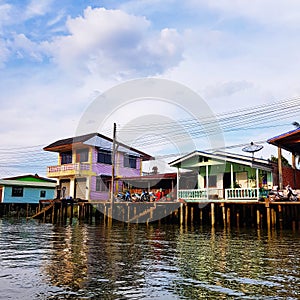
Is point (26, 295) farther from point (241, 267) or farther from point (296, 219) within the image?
point (296, 219)

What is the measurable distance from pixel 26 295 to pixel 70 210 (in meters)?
28.4

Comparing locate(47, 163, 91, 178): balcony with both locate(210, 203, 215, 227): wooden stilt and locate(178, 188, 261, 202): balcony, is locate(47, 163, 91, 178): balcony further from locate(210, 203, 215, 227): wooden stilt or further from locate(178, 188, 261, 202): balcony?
locate(210, 203, 215, 227): wooden stilt

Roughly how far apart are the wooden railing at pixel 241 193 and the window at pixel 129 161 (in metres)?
17.3

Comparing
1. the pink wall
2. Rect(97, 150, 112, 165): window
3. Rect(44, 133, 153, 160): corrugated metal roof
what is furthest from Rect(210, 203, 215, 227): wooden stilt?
Rect(97, 150, 112, 165): window

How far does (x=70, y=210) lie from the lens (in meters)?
34.1

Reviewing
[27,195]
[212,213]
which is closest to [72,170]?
[27,195]

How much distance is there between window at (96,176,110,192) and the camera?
35800 millimetres

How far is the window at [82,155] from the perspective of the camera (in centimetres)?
3575

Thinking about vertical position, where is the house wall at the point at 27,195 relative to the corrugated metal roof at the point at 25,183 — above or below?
below

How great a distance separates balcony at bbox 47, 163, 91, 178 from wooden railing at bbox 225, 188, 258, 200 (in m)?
16.6

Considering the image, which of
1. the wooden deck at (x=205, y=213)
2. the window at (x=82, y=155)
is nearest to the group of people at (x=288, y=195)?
the wooden deck at (x=205, y=213)

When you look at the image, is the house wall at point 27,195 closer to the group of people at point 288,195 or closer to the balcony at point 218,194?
the balcony at point 218,194

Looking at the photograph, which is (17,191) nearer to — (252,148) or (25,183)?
(25,183)

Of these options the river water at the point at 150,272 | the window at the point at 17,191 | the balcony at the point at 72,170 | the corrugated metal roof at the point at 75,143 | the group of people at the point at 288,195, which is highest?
the corrugated metal roof at the point at 75,143
